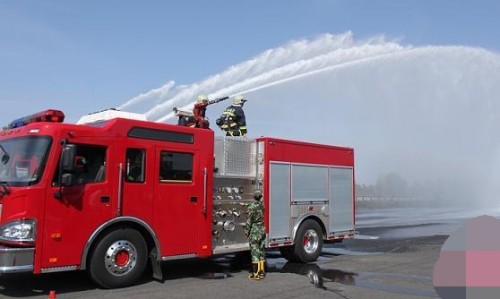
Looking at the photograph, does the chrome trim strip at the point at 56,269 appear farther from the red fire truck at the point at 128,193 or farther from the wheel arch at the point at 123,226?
the wheel arch at the point at 123,226

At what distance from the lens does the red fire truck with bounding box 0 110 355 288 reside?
7496 mm

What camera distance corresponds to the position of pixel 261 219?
32.3ft

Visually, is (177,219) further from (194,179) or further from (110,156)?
(110,156)

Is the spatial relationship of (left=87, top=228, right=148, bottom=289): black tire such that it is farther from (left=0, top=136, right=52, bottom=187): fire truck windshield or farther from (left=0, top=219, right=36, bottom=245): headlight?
(left=0, top=136, right=52, bottom=187): fire truck windshield

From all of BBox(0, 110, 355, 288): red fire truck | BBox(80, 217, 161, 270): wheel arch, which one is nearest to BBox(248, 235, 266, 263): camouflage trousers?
BBox(0, 110, 355, 288): red fire truck

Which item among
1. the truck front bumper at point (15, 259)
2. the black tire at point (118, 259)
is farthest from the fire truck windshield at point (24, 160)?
the black tire at point (118, 259)

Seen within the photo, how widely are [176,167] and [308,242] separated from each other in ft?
13.7

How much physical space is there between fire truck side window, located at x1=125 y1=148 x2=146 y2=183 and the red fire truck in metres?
0.02

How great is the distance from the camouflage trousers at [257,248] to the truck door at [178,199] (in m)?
1.05

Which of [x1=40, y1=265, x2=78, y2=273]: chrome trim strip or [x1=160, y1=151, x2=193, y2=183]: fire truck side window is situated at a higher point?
[x1=160, y1=151, x2=193, y2=183]: fire truck side window

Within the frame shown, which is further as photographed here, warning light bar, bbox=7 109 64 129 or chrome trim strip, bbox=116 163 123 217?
chrome trim strip, bbox=116 163 123 217

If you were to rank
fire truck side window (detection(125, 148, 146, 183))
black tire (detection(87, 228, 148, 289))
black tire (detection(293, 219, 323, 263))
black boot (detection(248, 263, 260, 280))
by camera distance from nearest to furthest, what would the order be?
black tire (detection(87, 228, 148, 289)) < fire truck side window (detection(125, 148, 146, 183)) < black boot (detection(248, 263, 260, 280)) < black tire (detection(293, 219, 323, 263))

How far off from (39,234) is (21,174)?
0.96 m

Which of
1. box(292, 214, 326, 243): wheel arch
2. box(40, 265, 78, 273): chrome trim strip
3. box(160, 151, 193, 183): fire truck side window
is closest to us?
box(40, 265, 78, 273): chrome trim strip
